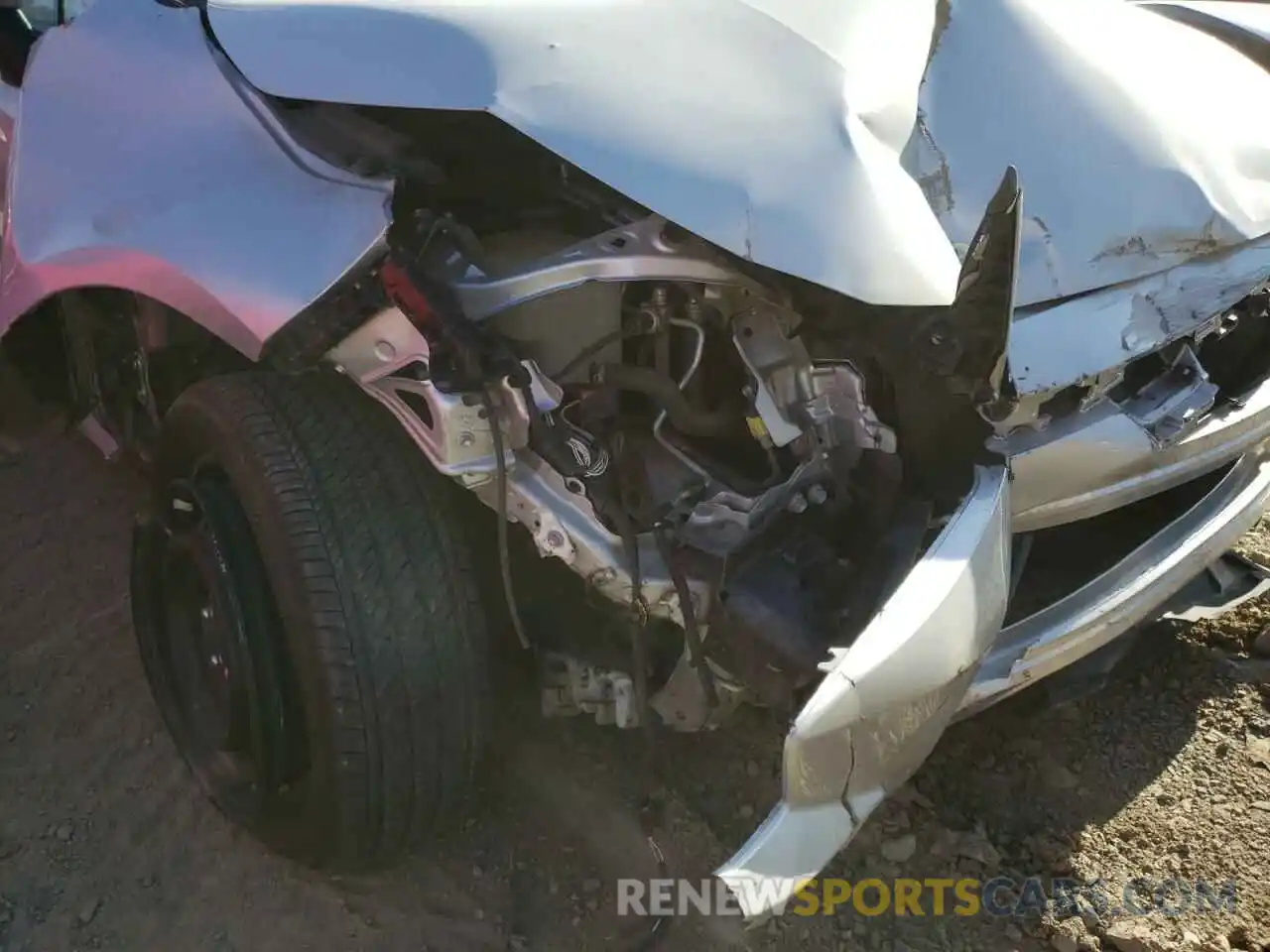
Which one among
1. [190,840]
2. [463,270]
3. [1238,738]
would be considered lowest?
[190,840]

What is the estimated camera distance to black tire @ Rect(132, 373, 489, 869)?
5.82 ft

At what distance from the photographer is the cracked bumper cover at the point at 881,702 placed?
140 cm

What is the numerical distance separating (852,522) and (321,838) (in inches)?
39.9

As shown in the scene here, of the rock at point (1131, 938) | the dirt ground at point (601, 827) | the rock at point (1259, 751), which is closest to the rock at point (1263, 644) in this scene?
the dirt ground at point (601, 827)

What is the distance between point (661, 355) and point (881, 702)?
67 cm

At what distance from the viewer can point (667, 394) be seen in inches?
68.5

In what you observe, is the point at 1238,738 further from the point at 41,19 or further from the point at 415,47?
the point at 41,19

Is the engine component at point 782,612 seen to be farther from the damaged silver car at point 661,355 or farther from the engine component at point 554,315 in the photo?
the engine component at point 554,315

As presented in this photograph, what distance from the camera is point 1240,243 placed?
203 cm

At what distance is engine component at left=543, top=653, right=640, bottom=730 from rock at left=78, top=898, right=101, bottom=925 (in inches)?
35.0

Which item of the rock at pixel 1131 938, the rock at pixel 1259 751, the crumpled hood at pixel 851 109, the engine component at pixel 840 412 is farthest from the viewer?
the rock at pixel 1259 751

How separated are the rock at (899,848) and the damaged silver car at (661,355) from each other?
509 mm

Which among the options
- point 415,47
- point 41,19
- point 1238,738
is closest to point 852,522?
point 415,47

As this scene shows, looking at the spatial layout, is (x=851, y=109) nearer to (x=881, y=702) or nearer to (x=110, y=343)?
(x=881, y=702)
